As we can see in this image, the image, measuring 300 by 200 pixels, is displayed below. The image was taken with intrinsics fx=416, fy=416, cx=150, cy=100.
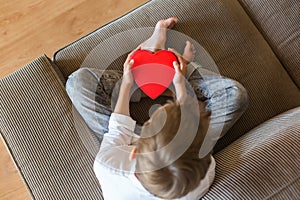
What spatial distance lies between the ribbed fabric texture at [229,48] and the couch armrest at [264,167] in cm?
13

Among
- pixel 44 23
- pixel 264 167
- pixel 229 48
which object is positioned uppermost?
pixel 44 23

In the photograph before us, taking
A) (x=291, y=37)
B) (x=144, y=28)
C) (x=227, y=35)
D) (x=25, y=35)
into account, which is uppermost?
(x=25, y=35)

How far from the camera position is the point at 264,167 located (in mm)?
864

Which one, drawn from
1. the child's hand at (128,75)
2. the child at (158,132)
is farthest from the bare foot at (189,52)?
the child's hand at (128,75)

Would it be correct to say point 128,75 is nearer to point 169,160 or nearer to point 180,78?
point 180,78

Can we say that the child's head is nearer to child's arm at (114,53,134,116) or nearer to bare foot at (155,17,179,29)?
child's arm at (114,53,134,116)

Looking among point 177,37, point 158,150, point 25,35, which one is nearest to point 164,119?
point 158,150

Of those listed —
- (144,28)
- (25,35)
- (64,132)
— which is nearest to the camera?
(64,132)

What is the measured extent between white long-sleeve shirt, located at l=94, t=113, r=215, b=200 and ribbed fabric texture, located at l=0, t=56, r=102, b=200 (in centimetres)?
7

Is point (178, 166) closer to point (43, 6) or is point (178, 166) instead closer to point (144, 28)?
point (144, 28)

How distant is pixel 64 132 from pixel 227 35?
50 centimetres

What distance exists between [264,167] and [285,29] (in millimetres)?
449

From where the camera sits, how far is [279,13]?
1.14m

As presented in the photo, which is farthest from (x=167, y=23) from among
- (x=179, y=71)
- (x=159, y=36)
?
(x=179, y=71)
